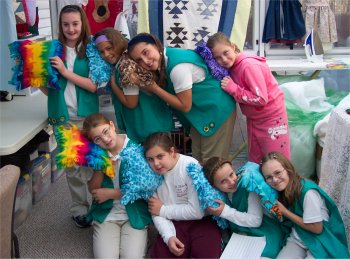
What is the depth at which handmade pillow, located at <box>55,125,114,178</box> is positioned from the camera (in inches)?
83.6

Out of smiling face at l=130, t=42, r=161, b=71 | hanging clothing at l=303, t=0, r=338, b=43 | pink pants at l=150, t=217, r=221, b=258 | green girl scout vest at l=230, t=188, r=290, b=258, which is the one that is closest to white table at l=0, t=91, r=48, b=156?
smiling face at l=130, t=42, r=161, b=71

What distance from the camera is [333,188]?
7.59ft

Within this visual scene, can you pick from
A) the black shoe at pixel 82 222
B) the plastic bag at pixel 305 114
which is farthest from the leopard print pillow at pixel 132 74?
the plastic bag at pixel 305 114

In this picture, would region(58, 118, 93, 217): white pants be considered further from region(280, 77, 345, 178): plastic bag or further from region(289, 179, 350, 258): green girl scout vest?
region(280, 77, 345, 178): plastic bag

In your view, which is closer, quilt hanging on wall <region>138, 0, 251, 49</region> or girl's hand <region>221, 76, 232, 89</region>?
girl's hand <region>221, 76, 232, 89</region>

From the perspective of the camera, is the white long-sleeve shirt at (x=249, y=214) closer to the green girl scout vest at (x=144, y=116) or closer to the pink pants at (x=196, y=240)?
the pink pants at (x=196, y=240)

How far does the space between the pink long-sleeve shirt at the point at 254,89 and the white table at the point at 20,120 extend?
105 centimetres

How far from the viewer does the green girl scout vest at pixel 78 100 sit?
7.92ft

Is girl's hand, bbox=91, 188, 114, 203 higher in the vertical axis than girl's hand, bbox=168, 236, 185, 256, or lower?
higher

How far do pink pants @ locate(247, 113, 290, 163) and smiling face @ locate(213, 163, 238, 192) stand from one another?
1.39ft

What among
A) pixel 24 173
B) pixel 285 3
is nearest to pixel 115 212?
pixel 24 173

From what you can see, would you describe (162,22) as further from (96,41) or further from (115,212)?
(115,212)

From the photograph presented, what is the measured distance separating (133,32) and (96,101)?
5.19 ft

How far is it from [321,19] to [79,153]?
2754mm
